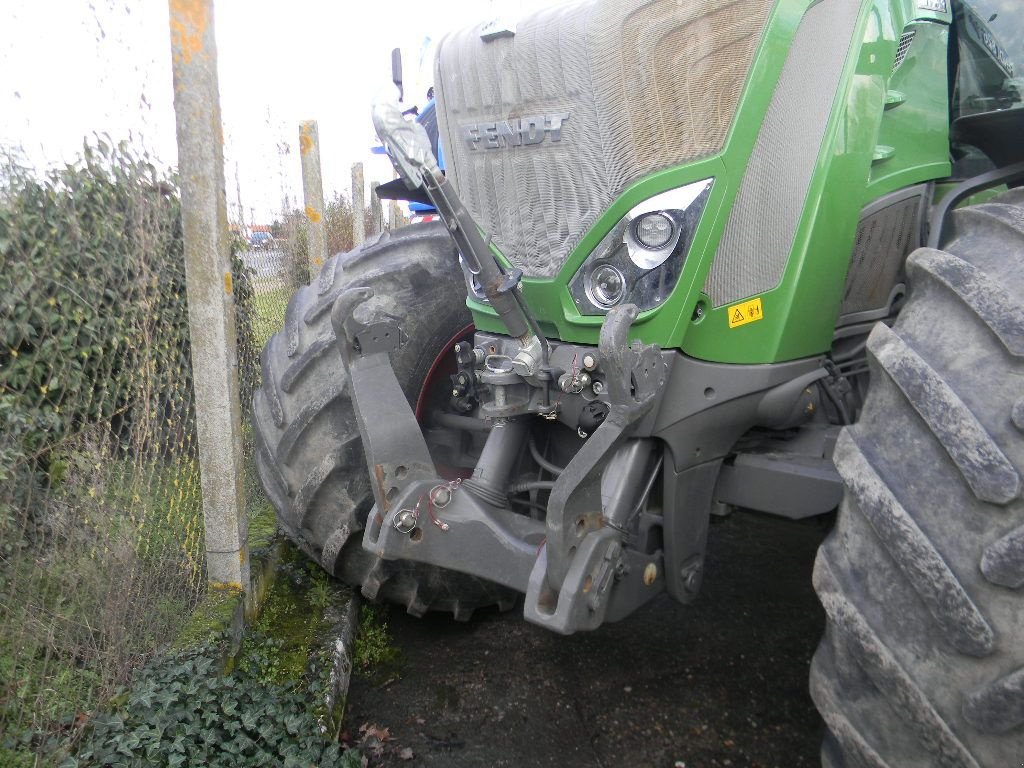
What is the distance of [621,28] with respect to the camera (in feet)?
6.50

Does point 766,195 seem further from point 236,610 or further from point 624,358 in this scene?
point 236,610

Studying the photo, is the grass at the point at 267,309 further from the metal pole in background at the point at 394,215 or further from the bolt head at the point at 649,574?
the metal pole in background at the point at 394,215

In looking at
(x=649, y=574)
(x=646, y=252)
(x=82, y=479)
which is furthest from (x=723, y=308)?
(x=82, y=479)

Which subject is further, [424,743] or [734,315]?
[424,743]

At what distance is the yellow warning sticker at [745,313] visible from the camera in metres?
2.14

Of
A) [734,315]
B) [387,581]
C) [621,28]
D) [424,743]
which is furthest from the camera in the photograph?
[387,581]

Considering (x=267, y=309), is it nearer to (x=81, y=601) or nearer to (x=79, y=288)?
(x=79, y=288)

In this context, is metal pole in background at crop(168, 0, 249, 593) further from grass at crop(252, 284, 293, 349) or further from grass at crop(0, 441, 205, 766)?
grass at crop(252, 284, 293, 349)

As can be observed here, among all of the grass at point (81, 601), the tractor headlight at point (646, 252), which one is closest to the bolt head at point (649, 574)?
the tractor headlight at point (646, 252)

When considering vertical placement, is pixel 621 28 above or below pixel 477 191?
above

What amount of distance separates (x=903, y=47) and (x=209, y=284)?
2148 millimetres

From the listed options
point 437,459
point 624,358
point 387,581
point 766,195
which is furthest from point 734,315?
point 387,581

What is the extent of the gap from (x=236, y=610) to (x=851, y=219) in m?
2.30

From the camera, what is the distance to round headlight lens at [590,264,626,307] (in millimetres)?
2088
